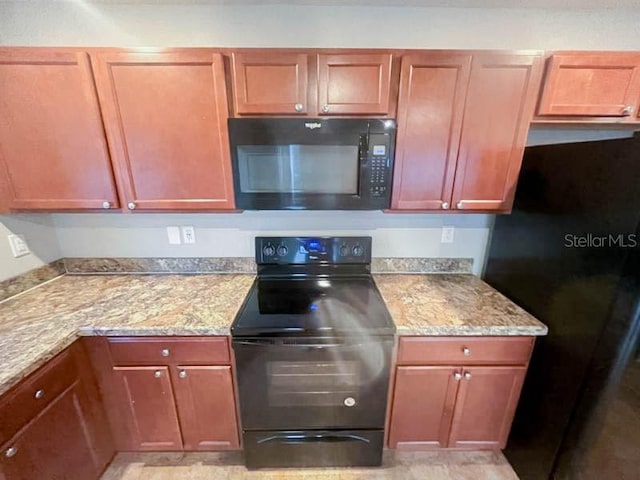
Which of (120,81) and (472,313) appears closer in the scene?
(120,81)

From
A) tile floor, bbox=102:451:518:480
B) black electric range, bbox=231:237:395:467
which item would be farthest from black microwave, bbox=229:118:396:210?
tile floor, bbox=102:451:518:480

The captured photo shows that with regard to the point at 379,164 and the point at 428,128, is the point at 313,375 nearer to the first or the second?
the point at 379,164

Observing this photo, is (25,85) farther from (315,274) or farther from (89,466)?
(89,466)

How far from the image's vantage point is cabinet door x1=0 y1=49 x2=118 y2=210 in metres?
1.22

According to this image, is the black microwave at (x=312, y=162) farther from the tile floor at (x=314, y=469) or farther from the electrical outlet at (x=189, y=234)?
the tile floor at (x=314, y=469)

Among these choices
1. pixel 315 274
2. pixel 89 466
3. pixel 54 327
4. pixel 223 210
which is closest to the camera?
pixel 54 327

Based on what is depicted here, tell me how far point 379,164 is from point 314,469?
1.69 meters

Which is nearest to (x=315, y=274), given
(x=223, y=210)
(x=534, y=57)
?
(x=223, y=210)

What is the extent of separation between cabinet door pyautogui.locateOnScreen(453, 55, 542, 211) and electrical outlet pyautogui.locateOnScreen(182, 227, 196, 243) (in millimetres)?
1600

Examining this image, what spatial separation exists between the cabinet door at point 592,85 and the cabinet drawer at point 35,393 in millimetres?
2475

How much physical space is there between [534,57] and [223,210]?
1.65 m

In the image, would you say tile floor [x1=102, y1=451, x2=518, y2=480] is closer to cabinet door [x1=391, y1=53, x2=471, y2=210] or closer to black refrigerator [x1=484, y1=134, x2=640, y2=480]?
black refrigerator [x1=484, y1=134, x2=640, y2=480]

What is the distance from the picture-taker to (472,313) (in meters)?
1.37

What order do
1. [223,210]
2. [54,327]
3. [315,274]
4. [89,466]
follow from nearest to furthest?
[54,327] < [89,466] < [223,210] < [315,274]
